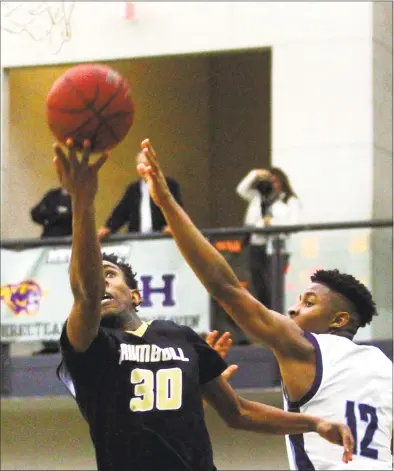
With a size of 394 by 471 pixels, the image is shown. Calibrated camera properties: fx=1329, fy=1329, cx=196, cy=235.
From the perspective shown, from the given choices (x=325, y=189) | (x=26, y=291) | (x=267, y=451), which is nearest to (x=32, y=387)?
(x=26, y=291)

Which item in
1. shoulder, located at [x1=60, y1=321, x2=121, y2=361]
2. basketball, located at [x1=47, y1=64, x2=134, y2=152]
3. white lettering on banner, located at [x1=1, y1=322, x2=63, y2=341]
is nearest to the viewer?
basketball, located at [x1=47, y1=64, x2=134, y2=152]

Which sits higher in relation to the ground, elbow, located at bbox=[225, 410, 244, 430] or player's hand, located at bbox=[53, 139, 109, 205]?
player's hand, located at bbox=[53, 139, 109, 205]

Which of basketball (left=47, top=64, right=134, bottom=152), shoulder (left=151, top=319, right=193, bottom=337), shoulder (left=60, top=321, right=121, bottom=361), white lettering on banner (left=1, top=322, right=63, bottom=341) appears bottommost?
white lettering on banner (left=1, top=322, right=63, bottom=341)

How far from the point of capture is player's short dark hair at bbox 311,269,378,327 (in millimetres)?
6746

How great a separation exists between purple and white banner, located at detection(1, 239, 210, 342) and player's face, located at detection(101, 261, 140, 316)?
5927 millimetres

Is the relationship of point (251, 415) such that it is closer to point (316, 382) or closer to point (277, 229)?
point (316, 382)

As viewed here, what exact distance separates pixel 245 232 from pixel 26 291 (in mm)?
2262

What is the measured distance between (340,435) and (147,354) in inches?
35.6

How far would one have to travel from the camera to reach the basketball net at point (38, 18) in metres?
14.0

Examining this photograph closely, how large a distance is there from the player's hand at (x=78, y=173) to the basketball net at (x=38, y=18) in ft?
28.7

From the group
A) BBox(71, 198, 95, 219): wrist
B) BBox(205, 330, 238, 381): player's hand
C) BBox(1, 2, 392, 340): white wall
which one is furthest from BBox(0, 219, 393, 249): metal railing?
BBox(71, 198, 95, 219): wrist

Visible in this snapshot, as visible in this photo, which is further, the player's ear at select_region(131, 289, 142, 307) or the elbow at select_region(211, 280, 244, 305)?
the player's ear at select_region(131, 289, 142, 307)

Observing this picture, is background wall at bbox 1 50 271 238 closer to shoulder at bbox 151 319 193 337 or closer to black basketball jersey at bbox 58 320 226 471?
shoulder at bbox 151 319 193 337

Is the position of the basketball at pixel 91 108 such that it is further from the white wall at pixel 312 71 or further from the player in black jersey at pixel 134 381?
the white wall at pixel 312 71
